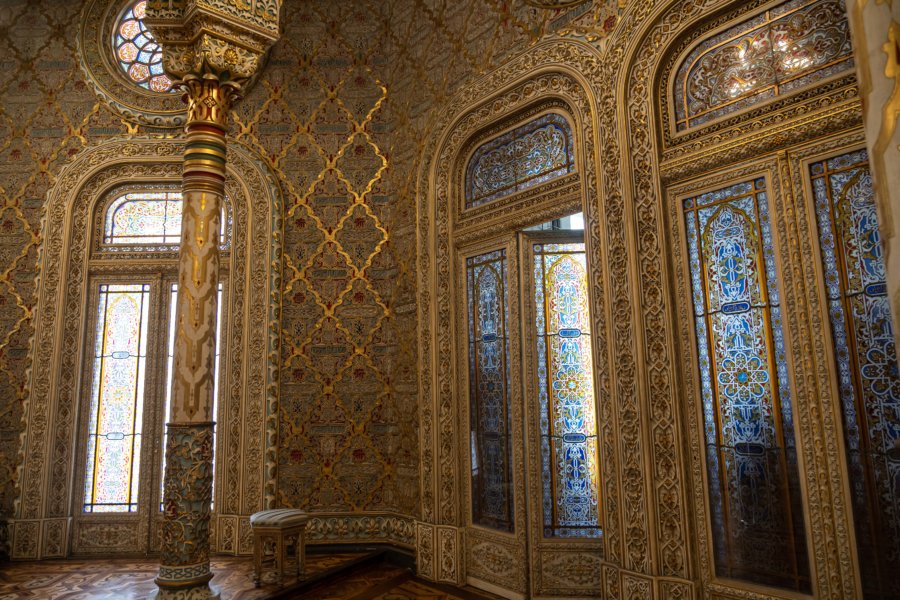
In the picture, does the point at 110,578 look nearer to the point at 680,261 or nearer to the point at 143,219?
the point at 143,219

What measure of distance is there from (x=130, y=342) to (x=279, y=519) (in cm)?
279

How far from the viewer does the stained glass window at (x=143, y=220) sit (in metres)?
6.58

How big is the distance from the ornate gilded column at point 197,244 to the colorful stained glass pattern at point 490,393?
87.9 inches

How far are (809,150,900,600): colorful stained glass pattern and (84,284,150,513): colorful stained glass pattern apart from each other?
609cm

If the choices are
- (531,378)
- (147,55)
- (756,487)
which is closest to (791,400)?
(756,487)

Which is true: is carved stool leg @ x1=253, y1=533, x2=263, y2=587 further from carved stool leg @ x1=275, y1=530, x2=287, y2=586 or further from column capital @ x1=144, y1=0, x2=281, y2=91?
column capital @ x1=144, y1=0, x2=281, y2=91

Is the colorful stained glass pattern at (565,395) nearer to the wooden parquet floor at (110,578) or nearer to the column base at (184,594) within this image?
the wooden parquet floor at (110,578)

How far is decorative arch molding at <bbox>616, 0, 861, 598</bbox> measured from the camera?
3.29 m

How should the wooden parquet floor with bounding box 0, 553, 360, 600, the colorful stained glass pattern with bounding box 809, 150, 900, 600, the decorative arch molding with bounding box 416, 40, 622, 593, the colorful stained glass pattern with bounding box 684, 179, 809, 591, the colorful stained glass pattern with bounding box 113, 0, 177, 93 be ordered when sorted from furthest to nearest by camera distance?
the colorful stained glass pattern with bounding box 113, 0, 177, 93
the wooden parquet floor with bounding box 0, 553, 360, 600
the decorative arch molding with bounding box 416, 40, 622, 593
the colorful stained glass pattern with bounding box 684, 179, 809, 591
the colorful stained glass pattern with bounding box 809, 150, 900, 600

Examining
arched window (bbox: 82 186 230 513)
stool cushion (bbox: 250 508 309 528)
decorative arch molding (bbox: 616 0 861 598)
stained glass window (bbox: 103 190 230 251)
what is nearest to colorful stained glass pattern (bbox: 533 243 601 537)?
decorative arch molding (bbox: 616 0 861 598)

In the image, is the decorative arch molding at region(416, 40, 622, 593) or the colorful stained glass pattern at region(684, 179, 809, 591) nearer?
the colorful stained glass pattern at region(684, 179, 809, 591)

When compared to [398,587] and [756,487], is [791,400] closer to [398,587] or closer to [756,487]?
[756,487]

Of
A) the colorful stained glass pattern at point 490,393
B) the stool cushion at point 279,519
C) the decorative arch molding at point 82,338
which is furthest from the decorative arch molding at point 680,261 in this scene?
the decorative arch molding at point 82,338

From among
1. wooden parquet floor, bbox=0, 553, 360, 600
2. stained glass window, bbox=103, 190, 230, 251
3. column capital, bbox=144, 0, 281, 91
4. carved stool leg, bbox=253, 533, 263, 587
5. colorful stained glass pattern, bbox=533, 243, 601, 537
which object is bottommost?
wooden parquet floor, bbox=0, 553, 360, 600
